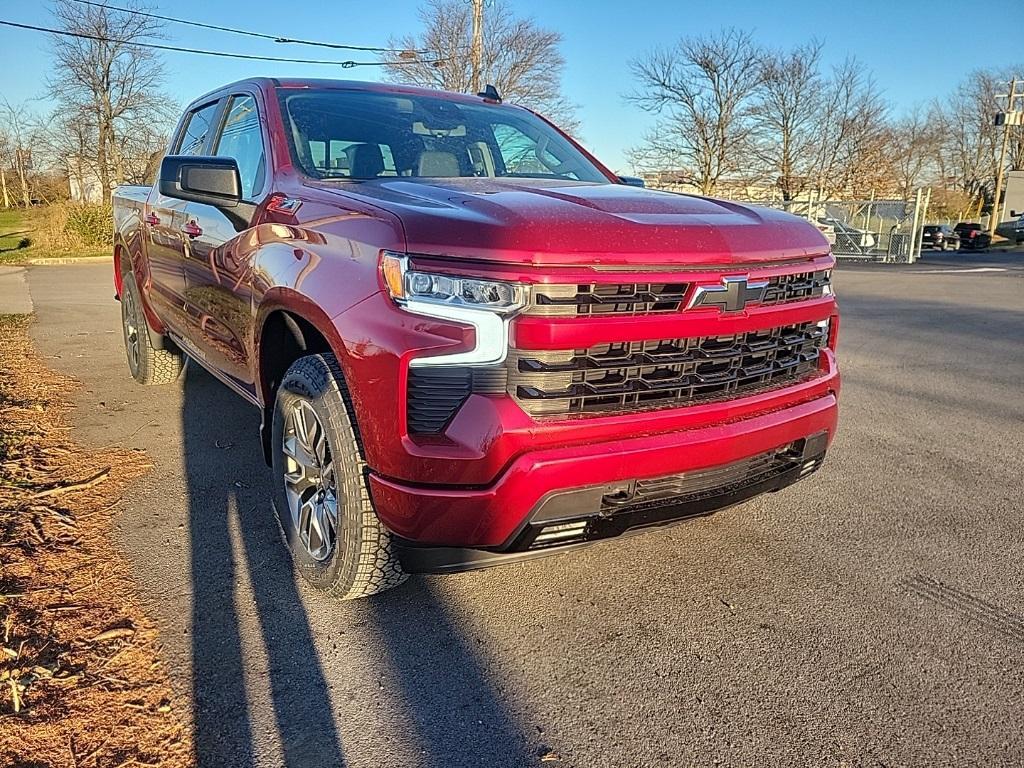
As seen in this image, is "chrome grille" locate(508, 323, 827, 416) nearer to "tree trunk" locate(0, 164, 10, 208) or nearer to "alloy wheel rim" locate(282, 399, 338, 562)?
"alloy wheel rim" locate(282, 399, 338, 562)

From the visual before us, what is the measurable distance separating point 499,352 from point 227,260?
180 centimetres

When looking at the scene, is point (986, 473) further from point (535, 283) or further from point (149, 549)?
point (149, 549)

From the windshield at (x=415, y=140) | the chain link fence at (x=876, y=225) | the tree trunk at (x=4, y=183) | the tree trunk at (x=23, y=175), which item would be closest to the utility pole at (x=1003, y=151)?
the chain link fence at (x=876, y=225)

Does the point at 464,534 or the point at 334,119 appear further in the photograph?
the point at 334,119

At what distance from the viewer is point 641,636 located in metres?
2.61

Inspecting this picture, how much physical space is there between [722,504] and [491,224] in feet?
4.02

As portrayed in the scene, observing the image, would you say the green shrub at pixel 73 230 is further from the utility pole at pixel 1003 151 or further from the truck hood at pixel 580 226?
the utility pole at pixel 1003 151

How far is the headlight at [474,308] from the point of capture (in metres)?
2.15

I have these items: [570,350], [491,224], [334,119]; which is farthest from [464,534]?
[334,119]

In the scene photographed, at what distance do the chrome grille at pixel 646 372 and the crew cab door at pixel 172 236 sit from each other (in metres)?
2.71

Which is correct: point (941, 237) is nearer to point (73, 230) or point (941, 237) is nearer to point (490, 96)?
point (73, 230)

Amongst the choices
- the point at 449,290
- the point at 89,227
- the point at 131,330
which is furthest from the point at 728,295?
the point at 89,227

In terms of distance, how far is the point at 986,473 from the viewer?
4184mm

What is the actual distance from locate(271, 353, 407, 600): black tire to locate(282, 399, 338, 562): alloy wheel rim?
3cm
